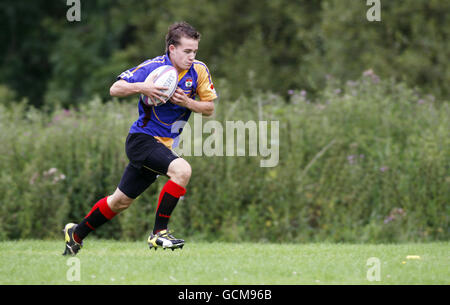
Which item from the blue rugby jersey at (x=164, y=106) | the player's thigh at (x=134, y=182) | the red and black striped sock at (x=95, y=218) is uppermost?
the blue rugby jersey at (x=164, y=106)

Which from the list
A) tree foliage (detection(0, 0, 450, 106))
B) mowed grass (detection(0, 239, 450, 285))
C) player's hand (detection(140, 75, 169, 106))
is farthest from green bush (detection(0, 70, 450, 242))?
tree foliage (detection(0, 0, 450, 106))

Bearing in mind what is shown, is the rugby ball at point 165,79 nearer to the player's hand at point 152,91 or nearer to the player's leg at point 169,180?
the player's hand at point 152,91

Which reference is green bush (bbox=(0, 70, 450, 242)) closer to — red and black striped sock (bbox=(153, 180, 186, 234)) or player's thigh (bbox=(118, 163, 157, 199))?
player's thigh (bbox=(118, 163, 157, 199))

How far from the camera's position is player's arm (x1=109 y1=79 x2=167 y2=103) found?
6293mm

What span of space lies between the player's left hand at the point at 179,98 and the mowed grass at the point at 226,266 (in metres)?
1.59

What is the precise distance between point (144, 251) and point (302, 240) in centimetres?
372

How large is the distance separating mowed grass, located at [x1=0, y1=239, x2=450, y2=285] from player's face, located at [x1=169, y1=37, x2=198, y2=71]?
2.02 m

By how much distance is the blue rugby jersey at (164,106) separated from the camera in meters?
6.61

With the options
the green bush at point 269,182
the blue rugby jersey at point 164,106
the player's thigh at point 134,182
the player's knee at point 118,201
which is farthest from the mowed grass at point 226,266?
the green bush at point 269,182

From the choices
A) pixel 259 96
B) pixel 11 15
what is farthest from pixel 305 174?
pixel 11 15

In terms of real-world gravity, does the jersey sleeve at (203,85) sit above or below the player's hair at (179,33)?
below

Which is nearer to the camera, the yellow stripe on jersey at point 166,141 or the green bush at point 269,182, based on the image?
the yellow stripe on jersey at point 166,141

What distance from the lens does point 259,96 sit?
12.1 metres

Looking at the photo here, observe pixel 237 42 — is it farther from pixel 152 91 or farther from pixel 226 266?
pixel 226 266
